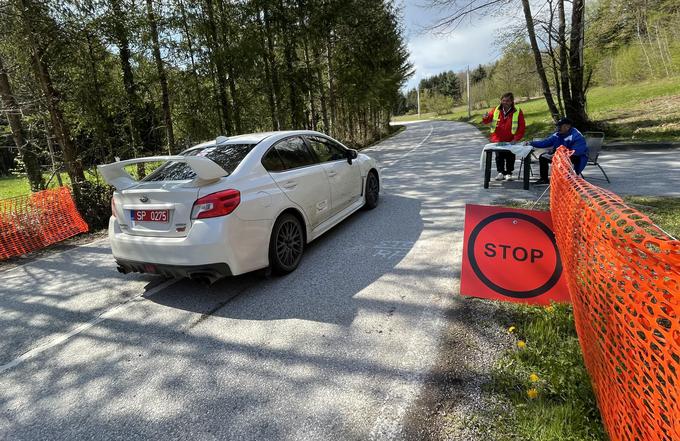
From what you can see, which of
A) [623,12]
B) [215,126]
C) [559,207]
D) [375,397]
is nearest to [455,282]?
[559,207]

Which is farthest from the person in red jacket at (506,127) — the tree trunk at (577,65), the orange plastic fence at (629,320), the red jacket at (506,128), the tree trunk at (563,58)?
the tree trunk at (577,65)

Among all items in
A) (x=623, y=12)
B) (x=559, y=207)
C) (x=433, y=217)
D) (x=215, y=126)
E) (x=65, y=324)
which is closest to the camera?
(x=559, y=207)

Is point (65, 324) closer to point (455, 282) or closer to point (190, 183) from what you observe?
point (190, 183)

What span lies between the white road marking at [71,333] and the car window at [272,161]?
1.73 metres

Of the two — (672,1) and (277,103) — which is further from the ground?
(672,1)

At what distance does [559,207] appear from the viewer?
3.17 metres

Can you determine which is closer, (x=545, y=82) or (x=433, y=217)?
(x=433, y=217)

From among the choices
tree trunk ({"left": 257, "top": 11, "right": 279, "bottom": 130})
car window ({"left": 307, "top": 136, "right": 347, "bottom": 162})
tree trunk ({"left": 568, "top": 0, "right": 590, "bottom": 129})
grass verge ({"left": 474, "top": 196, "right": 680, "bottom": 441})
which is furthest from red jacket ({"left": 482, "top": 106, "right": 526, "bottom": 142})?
tree trunk ({"left": 257, "top": 11, "right": 279, "bottom": 130})

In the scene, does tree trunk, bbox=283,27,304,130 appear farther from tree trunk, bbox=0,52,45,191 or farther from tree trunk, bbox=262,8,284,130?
tree trunk, bbox=0,52,45,191

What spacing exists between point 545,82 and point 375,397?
1406cm

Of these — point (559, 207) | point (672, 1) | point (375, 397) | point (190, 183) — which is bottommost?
point (375, 397)

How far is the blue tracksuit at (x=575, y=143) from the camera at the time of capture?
19.8 feet

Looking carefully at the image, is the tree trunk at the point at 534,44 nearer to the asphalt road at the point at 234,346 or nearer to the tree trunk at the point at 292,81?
the tree trunk at the point at 292,81

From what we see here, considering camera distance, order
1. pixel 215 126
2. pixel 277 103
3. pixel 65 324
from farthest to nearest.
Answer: pixel 277 103
pixel 215 126
pixel 65 324
